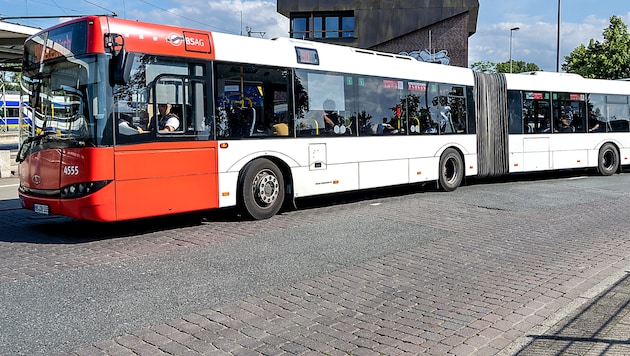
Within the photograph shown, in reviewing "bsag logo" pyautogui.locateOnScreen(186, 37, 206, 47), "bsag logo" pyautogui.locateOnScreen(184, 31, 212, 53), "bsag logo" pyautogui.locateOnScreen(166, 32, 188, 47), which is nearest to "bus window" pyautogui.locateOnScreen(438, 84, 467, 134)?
"bsag logo" pyautogui.locateOnScreen(184, 31, 212, 53)

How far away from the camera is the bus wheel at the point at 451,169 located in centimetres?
1501

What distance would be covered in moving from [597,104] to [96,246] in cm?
1706

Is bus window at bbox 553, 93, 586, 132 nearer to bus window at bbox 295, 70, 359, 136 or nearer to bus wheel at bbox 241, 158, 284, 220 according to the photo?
bus window at bbox 295, 70, 359, 136

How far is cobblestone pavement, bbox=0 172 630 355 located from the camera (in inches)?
183

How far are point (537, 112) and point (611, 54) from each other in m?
33.1

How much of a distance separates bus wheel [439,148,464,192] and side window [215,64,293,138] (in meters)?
5.51

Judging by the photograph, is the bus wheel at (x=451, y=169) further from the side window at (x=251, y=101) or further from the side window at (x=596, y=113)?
the side window at (x=596, y=113)

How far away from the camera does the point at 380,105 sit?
43.3 feet

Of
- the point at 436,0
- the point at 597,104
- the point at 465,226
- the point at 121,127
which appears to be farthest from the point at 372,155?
the point at 436,0

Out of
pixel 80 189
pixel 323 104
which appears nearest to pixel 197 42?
pixel 80 189

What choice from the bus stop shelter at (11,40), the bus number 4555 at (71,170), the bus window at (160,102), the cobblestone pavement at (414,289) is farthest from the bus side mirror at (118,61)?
the bus stop shelter at (11,40)

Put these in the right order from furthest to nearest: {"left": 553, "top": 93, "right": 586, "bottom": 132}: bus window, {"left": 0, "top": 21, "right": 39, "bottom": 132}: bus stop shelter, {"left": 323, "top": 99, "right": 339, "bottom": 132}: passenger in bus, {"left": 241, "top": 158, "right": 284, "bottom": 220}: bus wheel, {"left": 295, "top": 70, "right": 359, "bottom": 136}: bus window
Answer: {"left": 0, "top": 21, "right": 39, "bottom": 132}: bus stop shelter → {"left": 553, "top": 93, "right": 586, "bottom": 132}: bus window → {"left": 323, "top": 99, "right": 339, "bottom": 132}: passenger in bus → {"left": 295, "top": 70, "right": 359, "bottom": 136}: bus window → {"left": 241, "top": 158, "right": 284, "bottom": 220}: bus wheel

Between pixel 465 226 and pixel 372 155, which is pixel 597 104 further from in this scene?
pixel 465 226

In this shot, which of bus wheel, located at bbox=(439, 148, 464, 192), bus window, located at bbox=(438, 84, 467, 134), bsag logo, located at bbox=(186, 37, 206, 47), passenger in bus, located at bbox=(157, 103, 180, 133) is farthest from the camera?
bus window, located at bbox=(438, 84, 467, 134)
